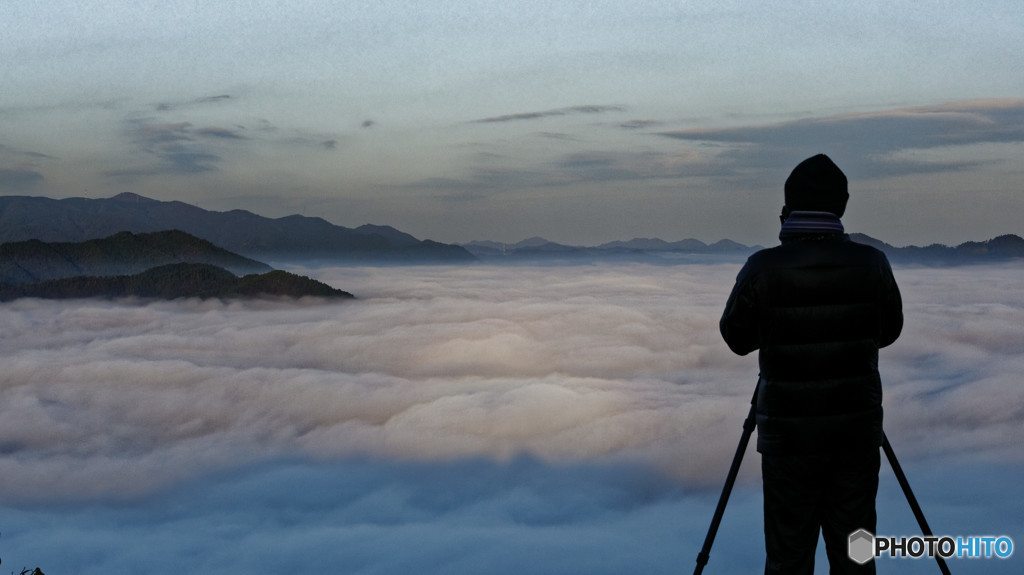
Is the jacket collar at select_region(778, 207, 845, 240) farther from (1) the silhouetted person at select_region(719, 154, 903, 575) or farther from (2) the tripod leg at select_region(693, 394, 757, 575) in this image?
(2) the tripod leg at select_region(693, 394, 757, 575)

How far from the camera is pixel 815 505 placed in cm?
453

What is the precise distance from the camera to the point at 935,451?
190 ft

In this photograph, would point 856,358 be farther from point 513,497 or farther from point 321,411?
point 321,411

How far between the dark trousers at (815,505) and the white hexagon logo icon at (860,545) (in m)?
0.03

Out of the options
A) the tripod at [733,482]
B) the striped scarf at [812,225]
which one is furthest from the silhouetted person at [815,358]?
the tripod at [733,482]

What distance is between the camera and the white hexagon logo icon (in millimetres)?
4551

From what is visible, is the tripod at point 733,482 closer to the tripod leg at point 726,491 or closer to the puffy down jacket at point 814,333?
the tripod leg at point 726,491

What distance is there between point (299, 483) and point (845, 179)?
8726cm

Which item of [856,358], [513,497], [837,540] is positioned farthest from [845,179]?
[513,497]

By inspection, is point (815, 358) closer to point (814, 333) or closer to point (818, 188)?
point (814, 333)

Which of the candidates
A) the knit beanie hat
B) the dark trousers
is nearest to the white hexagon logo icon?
the dark trousers

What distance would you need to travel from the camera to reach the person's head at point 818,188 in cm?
435

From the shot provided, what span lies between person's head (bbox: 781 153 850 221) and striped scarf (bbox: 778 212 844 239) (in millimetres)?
45

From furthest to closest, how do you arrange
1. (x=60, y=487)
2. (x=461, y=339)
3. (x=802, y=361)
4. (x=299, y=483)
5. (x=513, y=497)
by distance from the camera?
(x=461, y=339), (x=60, y=487), (x=299, y=483), (x=513, y=497), (x=802, y=361)
